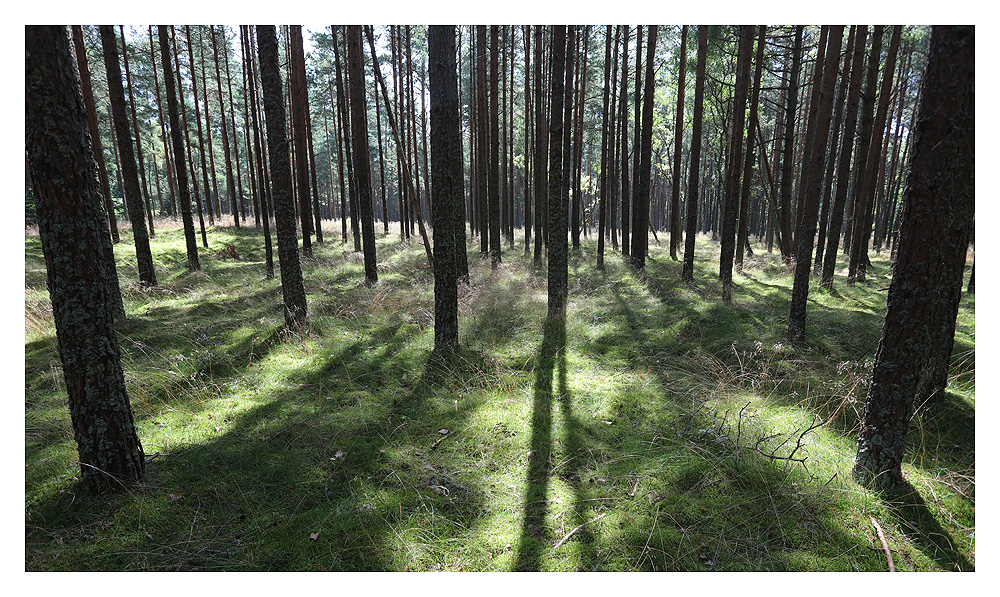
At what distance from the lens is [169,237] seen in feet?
58.4

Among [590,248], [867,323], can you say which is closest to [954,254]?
[867,323]

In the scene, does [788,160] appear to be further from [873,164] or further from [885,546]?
[885,546]

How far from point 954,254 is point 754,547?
2.32 m

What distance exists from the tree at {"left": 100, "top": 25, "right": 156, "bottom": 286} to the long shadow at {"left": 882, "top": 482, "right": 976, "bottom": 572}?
12006 millimetres

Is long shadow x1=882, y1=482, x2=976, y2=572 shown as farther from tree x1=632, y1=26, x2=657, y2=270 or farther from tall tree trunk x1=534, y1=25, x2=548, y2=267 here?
tall tree trunk x1=534, y1=25, x2=548, y2=267

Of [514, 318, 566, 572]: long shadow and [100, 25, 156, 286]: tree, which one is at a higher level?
[100, 25, 156, 286]: tree

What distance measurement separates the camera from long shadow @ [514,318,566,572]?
2926mm

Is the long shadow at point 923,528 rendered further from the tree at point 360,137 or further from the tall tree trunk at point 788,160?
the tree at point 360,137

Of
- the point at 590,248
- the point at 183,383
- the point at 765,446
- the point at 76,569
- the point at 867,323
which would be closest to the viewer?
the point at 76,569

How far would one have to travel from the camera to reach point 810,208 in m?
6.45

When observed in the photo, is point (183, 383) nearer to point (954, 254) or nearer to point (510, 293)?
point (510, 293)

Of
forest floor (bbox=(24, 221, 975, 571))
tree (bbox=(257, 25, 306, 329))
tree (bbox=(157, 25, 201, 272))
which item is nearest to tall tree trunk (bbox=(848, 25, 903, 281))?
forest floor (bbox=(24, 221, 975, 571))

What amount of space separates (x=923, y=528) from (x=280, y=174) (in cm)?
831

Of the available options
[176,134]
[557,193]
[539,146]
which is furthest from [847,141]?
[176,134]
